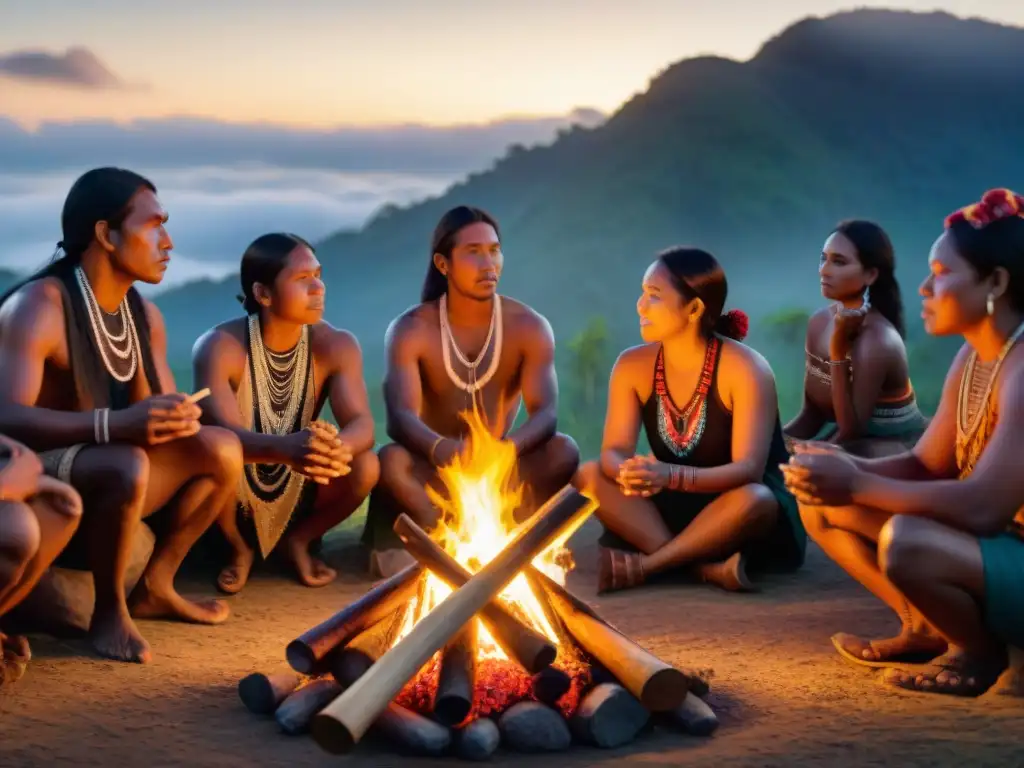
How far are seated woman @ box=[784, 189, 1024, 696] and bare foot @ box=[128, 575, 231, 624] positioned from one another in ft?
9.19

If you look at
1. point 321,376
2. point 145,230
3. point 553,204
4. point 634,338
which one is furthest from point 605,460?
point 553,204

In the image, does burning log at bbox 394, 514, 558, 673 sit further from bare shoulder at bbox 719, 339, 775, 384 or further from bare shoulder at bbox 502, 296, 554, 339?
bare shoulder at bbox 502, 296, 554, 339

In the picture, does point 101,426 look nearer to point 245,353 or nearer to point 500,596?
point 245,353

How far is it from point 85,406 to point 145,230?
32.4 inches

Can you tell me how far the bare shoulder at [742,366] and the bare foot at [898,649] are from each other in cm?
172

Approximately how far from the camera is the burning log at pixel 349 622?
13.9 ft

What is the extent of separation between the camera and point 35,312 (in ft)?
17.1

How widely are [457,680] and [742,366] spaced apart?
115 inches

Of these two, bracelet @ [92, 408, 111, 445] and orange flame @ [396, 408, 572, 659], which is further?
A: bracelet @ [92, 408, 111, 445]

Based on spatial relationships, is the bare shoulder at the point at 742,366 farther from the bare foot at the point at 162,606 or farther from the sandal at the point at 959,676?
the bare foot at the point at 162,606

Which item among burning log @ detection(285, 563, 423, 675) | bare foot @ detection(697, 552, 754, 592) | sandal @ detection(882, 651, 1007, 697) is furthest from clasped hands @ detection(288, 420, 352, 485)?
sandal @ detection(882, 651, 1007, 697)

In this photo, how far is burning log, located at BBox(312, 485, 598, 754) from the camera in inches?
139

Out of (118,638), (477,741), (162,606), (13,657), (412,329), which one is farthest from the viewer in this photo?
(412,329)

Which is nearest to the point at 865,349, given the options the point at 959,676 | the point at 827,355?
the point at 827,355
